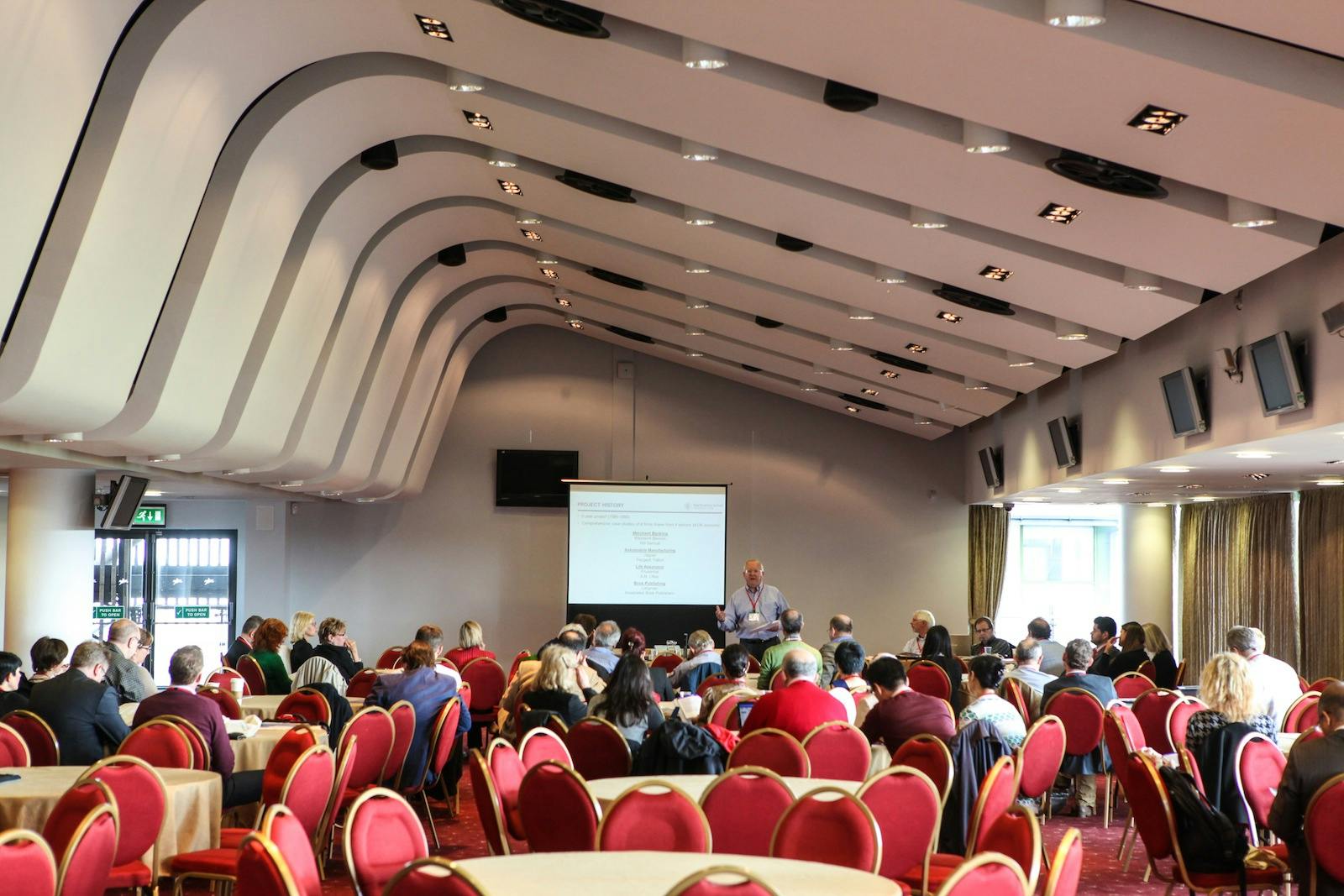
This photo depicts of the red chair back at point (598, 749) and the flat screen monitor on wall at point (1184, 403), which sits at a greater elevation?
the flat screen monitor on wall at point (1184, 403)

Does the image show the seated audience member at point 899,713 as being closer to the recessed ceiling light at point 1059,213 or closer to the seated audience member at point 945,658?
the seated audience member at point 945,658

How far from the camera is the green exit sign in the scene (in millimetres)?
17234

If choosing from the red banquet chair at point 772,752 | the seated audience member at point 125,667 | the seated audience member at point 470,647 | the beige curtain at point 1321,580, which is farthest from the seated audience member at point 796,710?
the beige curtain at point 1321,580

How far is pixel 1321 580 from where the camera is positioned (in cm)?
1219

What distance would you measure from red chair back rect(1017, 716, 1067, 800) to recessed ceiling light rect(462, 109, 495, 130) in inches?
203

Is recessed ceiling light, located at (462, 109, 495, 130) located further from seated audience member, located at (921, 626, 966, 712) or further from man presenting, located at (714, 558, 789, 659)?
man presenting, located at (714, 558, 789, 659)

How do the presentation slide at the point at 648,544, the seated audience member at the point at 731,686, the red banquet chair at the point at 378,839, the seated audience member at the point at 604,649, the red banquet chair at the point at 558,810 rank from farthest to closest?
the presentation slide at the point at 648,544
the seated audience member at the point at 604,649
the seated audience member at the point at 731,686
the red banquet chair at the point at 558,810
the red banquet chair at the point at 378,839

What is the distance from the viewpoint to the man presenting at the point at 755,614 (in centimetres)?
1326

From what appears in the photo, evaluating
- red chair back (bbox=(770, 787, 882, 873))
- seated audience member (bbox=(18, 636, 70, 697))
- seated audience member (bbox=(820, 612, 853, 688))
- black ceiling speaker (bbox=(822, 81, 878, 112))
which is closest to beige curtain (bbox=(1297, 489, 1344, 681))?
seated audience member (bbox=(820, 612, 853, 688))

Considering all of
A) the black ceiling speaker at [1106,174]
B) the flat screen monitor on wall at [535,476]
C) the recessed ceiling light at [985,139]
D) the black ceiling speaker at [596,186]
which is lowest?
the flat screen monitor on wall at [535,476]

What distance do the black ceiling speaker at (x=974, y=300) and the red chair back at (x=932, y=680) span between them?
3.02 metres

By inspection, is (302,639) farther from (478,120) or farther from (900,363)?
(900,363)

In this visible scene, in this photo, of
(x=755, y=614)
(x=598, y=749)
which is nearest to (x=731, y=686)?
(x=598, y=749)

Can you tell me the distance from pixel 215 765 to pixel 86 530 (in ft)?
17.8
